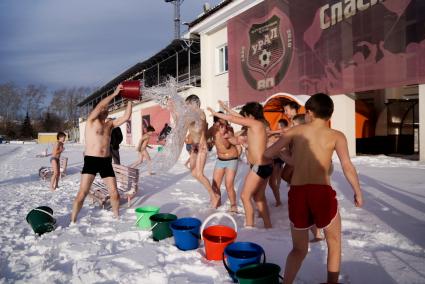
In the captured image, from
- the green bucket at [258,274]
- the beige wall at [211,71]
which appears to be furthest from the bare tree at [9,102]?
the green bucket at [258,274]

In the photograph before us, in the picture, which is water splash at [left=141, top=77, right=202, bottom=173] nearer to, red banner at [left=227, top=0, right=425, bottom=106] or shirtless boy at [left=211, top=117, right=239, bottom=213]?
shirtless boy at [left=211, top=117, right=239, bottom=213]

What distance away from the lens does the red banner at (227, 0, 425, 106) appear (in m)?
10.4

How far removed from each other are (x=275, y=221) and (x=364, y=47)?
899 centimetres

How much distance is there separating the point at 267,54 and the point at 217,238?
12931 millimetres

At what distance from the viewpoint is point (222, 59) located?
19.2m

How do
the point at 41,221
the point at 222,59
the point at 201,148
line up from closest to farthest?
the point at 41,221 → the point at 201,148 → the point at 222,59

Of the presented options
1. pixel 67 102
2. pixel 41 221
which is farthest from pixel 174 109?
pixel 67 102

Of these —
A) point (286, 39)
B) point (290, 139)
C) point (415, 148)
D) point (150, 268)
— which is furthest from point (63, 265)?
point (415, 148)

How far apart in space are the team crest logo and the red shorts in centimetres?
1244

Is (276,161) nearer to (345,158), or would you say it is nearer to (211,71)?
(345,158)

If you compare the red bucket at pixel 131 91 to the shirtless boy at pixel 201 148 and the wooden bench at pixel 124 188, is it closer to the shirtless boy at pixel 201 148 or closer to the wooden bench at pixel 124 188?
the shirtless boy at pixel 201 148

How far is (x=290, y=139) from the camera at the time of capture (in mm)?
2771

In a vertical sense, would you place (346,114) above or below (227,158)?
above

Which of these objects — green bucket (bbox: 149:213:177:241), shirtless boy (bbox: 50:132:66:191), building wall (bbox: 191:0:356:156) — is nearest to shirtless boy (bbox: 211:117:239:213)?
green bucket (bbox: 149:213:177:241)
